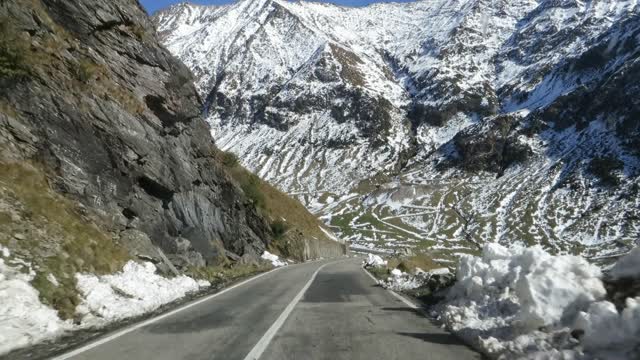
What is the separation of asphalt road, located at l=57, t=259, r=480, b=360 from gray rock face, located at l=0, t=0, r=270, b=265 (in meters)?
8.66

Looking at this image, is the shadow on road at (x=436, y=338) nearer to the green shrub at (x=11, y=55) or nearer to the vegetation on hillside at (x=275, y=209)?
the green shrub at (x=11, y=55)

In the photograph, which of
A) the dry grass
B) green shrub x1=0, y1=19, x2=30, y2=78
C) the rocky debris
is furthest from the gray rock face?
the dry grass

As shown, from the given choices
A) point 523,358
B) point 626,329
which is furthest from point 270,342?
point 626,329

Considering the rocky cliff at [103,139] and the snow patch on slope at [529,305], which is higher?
the rocky cliff at [103,139]

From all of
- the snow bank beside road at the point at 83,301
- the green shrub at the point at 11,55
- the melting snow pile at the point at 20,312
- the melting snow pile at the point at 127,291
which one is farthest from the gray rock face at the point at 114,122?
the melting snow pile at the point at 20,312

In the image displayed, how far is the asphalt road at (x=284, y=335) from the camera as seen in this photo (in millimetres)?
9109

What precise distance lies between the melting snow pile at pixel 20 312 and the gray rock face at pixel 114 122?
7.70 meters

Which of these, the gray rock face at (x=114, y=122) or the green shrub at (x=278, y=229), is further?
the green shrub at (x=278, y=229)

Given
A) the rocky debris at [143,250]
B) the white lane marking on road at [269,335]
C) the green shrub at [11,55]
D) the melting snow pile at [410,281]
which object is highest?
the green shrub at [11,55]

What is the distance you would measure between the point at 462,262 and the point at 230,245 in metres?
25.5

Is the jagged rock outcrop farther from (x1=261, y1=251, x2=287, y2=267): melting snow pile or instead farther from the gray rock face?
(x1=261, y1=251, x2=287, y2=267): melting snow pile

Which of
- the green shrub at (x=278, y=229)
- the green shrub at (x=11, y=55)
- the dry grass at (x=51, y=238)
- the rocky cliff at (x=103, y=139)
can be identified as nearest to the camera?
the dry grass at (x=51, y=238)

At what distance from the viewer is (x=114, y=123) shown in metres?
24.9

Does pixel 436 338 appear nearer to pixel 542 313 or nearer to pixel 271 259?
pixel 542 313
